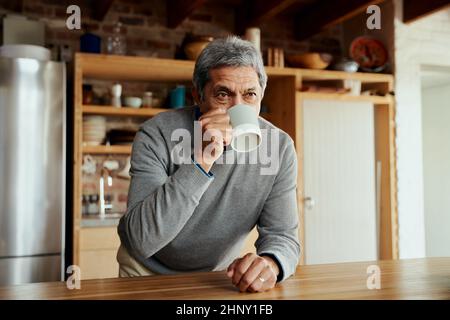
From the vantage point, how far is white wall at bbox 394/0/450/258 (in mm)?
4094

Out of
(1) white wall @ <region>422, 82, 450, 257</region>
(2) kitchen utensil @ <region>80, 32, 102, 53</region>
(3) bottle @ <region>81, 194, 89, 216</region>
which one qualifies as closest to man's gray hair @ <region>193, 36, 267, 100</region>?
(2) kitchen utensil @ <region>80, 32, 102, 53</region>

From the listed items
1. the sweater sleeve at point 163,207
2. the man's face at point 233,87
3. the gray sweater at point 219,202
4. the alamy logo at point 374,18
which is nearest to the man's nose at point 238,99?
the man's face at point 233,87

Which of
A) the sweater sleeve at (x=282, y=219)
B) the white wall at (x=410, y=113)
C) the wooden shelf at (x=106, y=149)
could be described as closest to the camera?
the sweater sleeve at (x=282, y=219)

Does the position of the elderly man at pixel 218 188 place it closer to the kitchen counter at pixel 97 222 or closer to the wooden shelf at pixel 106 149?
the kitchen counter at pixel 97 222

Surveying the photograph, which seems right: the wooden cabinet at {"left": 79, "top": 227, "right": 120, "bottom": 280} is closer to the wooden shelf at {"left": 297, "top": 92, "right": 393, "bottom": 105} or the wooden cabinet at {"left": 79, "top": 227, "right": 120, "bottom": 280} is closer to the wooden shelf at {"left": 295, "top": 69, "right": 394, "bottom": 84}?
the wooden shelf at {"left": 297, "top": 92, "right": 393, "bottom": 105}

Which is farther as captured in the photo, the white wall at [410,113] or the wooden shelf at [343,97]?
the white wall at [410,113]

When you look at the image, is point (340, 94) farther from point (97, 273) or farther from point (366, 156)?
point (97, 273)

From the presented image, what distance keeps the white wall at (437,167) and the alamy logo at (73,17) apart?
3.74 meters

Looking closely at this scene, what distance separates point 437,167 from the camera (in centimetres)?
541

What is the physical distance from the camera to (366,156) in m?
4.00

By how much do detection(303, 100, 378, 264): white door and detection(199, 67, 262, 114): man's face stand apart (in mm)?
2479

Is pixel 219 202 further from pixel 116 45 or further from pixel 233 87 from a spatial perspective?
pixel 116 45

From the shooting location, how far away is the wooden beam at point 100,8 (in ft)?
12.0
